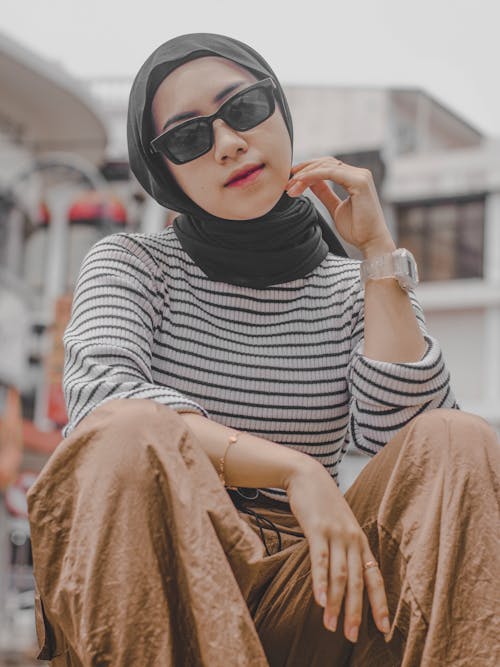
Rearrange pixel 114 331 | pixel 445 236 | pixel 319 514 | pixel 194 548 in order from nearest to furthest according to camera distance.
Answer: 1. pixel 194 548
2. pixel 319 514
3. pixel 114 331
4. pixel 445 236

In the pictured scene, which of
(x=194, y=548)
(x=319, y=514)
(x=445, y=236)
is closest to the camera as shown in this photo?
(x=194, y=548)

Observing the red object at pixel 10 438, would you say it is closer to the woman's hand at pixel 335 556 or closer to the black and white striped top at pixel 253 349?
the black and white striped top at pixel 253 349

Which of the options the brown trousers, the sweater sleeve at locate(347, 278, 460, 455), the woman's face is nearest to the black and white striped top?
the sweater sleeve at locate(347, 278, 460, 455)

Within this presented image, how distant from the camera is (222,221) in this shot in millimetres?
1604

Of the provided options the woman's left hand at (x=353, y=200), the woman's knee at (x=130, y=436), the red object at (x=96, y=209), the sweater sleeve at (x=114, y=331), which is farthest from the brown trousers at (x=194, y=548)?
the red object at (x=96, y=209)

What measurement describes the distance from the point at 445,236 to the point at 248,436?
55.1 ft

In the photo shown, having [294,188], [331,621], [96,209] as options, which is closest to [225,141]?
[294,188]

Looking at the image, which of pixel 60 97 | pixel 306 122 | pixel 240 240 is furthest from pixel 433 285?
pixel 240 240

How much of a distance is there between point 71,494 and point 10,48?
14428 mm

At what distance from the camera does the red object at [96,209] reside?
15305 mm

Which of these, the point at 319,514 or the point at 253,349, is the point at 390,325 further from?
the point at 319,514

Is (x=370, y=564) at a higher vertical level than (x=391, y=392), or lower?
lower

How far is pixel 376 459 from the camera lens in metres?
1.34

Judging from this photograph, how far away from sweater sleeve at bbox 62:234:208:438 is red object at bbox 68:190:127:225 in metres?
13.8
